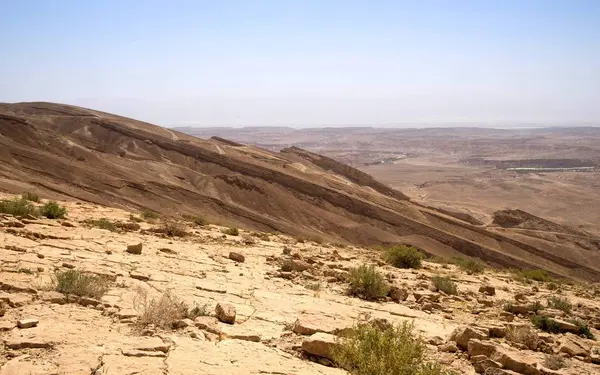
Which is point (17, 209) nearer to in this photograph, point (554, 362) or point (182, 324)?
point (182, 324)

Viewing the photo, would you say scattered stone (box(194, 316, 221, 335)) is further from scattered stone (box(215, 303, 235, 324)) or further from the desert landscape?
scattered stone (box(215, 303, 235, 324))

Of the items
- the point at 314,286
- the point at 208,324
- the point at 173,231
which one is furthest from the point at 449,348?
the point at 173,231

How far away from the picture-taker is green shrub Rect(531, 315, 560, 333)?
8929 mm

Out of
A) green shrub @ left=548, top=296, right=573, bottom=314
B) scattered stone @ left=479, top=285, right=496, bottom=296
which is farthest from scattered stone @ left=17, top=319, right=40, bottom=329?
green shrub @ left=548, top=296, right=573, bottom=314

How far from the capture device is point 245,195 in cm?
4072

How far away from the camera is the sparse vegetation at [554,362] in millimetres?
6756

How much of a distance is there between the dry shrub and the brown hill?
23693 millimetres

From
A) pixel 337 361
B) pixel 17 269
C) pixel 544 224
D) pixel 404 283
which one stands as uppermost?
pixel 17 269

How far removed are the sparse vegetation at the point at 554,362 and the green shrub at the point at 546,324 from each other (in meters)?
1.97

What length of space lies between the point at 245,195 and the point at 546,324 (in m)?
33.2

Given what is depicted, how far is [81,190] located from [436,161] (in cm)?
13850

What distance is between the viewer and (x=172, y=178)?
41.7 meters

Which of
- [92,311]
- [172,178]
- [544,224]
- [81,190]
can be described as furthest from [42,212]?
[544,224]

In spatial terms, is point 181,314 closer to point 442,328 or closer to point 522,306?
point 442,328
